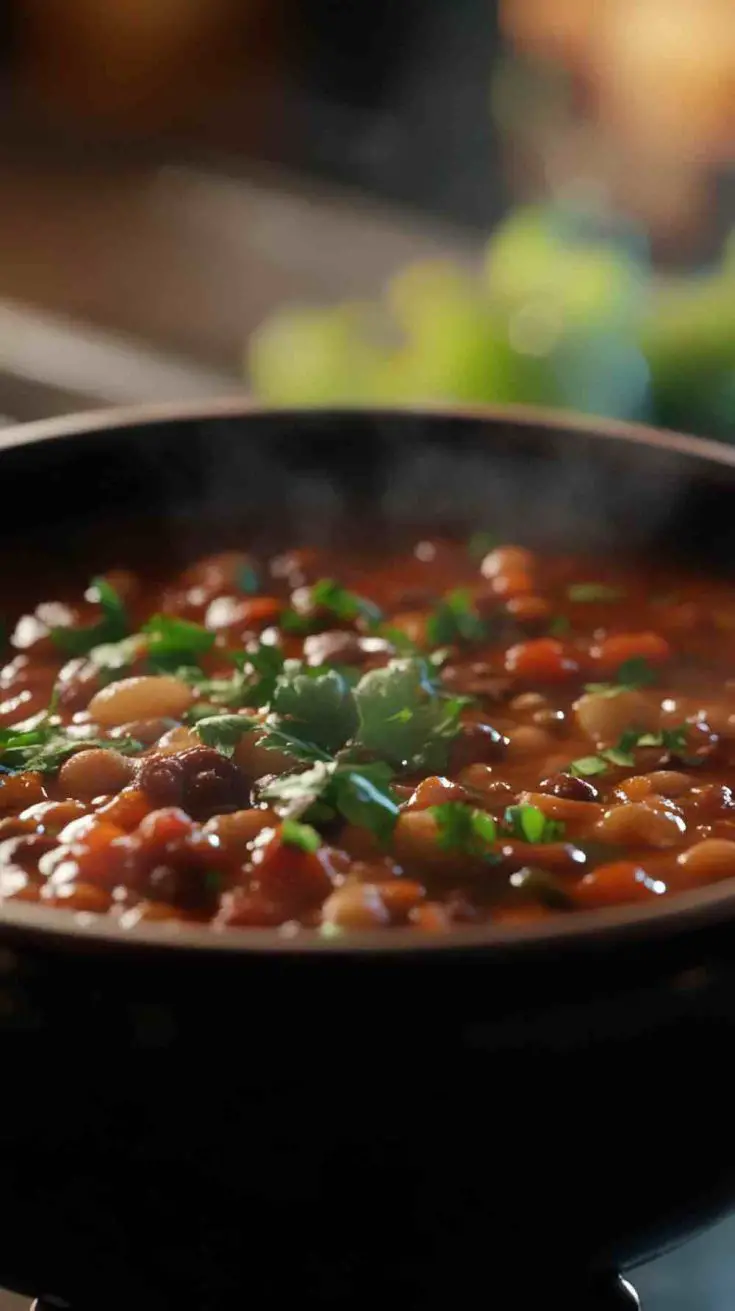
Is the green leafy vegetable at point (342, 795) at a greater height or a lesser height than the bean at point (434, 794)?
greater

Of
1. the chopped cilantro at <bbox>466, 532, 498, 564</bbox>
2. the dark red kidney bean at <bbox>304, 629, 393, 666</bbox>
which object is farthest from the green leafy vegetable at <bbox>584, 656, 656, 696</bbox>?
the chopped cilantro at <bbox>466, 532, 498, 564</bbox>

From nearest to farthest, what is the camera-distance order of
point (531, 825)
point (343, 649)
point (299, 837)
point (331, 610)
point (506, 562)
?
point (299, 837) → point (531, 825) → point (343, 649) → point (331, 610) → point (506, 562)

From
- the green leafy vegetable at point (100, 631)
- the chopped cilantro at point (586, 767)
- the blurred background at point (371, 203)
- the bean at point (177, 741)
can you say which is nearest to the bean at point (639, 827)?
the chopped cilantro at point (586, 767)

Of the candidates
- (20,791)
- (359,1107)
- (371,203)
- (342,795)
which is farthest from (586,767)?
(371,203)

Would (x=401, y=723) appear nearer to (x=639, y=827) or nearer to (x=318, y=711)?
(x=318, y=711)

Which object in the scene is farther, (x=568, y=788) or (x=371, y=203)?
(x=371, y=203)

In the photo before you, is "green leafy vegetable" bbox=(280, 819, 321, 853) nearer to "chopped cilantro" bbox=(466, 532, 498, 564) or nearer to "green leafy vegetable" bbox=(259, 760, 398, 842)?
"green leafy vegetable" bbox=(259, 760, 398, 842)

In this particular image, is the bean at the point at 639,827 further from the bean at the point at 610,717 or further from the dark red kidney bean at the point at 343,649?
the dark red kidney bean at the point at 343,649
